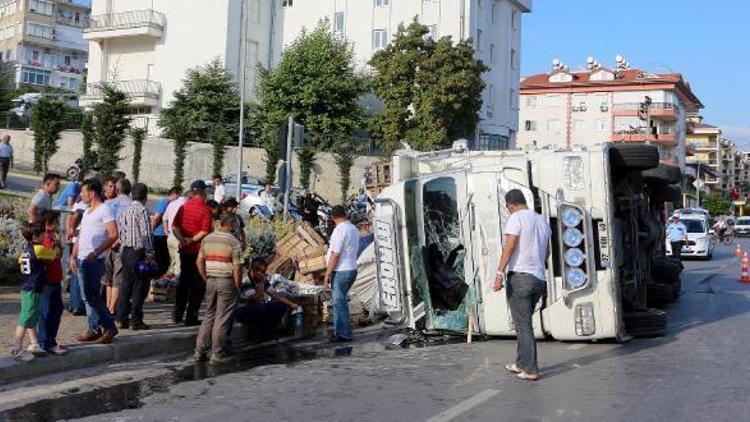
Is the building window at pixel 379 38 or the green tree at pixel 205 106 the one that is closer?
the green tree at pixel 205 106

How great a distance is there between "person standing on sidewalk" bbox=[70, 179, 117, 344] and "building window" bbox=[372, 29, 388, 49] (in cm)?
4133

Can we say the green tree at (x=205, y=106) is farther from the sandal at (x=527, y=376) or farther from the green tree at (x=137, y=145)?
the sandal at (x=527, y=376)

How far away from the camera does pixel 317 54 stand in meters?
43.2

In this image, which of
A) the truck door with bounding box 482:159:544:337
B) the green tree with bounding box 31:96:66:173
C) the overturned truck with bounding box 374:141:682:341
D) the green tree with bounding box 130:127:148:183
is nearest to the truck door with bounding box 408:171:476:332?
the overturned truck with bounding box 374:141:682:341

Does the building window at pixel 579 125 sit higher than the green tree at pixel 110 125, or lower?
higher

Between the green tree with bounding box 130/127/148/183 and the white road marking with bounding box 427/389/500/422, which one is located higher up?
the green tree with bounding box 130/127/148/183

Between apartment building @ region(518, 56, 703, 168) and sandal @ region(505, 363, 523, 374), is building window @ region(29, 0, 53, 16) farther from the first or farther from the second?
sandal @ region(505, 363, 523, 374)

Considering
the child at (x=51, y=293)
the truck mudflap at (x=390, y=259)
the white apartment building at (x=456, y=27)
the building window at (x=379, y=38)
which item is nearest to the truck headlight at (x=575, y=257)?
the truck mudflap at (x=390, y=259)

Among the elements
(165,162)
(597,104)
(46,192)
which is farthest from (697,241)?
(597,104)

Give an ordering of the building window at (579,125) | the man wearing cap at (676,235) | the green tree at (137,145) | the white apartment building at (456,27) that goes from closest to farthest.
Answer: the man wearing cap at (676,235) < the green tree at (137,145) < the white apartment building at (456,27) < the building window at (579,125)

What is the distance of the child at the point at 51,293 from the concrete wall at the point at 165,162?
32159 mm

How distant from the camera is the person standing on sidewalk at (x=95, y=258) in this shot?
29.3ft

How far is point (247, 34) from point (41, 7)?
70457 mm

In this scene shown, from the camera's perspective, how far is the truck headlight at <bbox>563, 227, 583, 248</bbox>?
31.4ft
